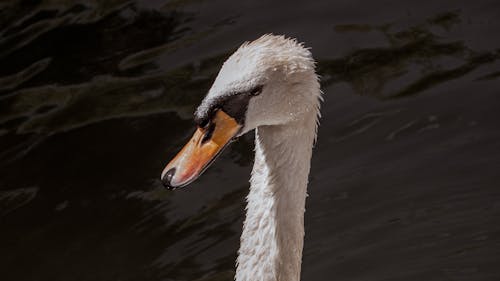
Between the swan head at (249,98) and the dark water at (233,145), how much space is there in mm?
1996

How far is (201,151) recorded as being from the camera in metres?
3.68

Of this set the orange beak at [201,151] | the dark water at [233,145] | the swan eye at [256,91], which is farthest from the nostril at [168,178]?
the dark water at [233,145]

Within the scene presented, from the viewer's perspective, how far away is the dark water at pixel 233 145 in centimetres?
573

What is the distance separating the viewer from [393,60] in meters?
6.86

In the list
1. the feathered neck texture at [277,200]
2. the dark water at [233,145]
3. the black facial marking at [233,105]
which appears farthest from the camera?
the dark water at [233,145]

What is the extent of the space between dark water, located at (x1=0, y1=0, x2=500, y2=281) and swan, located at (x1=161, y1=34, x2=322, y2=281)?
1.63 metres

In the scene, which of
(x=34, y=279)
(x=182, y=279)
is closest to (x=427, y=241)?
(x=182, y=279)

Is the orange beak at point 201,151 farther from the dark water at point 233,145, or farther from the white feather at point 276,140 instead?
the dark water at point 233,145

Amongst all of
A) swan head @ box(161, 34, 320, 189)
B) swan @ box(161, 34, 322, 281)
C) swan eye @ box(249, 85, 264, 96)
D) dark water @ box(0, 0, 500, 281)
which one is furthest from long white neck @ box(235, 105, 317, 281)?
dark water @ box(0, 0, 500, 281)

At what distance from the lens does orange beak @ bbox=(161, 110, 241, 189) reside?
362cm

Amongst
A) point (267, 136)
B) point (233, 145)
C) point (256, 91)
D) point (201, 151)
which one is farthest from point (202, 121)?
point (233, 145)

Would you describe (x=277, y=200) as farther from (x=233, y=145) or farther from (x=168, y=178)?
(x=233, y=145)

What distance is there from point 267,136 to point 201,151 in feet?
1.07

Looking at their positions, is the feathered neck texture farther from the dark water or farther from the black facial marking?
the dark water
